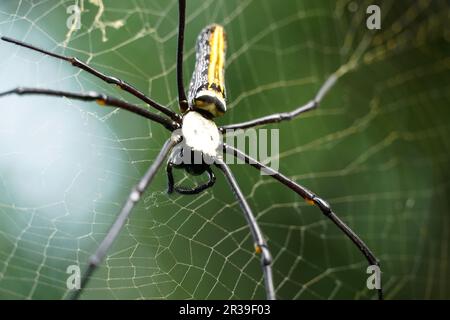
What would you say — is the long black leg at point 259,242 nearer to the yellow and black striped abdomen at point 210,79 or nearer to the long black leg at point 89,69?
the yellow and black striped abdomen at point 210,79

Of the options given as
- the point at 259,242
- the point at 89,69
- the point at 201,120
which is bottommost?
the point at 259,242

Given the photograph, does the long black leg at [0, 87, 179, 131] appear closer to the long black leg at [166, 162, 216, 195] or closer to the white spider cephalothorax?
the white spider cephalothorax

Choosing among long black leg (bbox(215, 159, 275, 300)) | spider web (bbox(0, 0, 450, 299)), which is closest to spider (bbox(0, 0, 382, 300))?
long black leg (bbox(215, 159, 275, 300))

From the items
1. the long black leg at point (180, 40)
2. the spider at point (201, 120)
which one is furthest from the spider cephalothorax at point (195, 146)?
the long black leg at point (180, 40)

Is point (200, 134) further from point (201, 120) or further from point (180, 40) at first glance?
point (180, 40)

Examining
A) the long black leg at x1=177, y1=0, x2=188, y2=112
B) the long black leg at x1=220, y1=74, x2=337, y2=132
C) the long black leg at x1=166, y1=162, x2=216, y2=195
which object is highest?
the long black leg at x1=177, y1=0, x2=188, y2=112

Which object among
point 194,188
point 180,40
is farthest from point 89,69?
point 194,188

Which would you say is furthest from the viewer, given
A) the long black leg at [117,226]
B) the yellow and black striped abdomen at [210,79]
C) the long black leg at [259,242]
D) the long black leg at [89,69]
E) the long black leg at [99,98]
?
the yellow and black striped abdomen at [210,79]

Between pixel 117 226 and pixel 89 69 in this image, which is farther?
pixel 89 69
